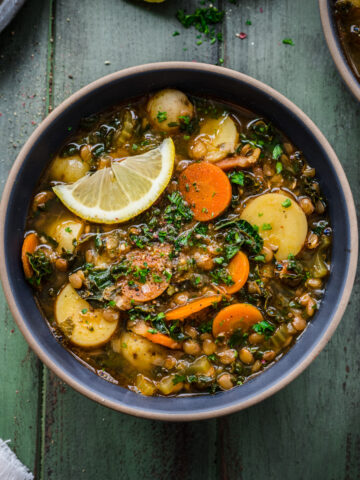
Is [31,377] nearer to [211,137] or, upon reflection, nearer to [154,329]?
[154,329]

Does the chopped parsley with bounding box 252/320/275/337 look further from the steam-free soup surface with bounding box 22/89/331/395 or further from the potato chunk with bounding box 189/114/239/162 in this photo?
the potato chunk with bounding box 189/114/239/162

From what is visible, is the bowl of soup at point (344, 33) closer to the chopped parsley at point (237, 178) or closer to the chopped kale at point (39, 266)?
the chopped parsley at point (237, 178)

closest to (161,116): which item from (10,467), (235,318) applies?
(235,318)

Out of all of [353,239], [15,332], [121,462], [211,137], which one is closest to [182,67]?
[211,137]

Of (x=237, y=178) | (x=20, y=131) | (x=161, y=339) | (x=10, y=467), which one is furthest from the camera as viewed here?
(x=20, y=131)

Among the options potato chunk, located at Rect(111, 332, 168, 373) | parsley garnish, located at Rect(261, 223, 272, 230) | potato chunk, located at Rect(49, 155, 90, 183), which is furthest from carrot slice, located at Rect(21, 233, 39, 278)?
parsley garnish, located at Rect(261, 223, 272, 230)

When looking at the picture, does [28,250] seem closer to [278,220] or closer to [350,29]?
[278,220]

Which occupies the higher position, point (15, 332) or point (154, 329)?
point (154, 329)
